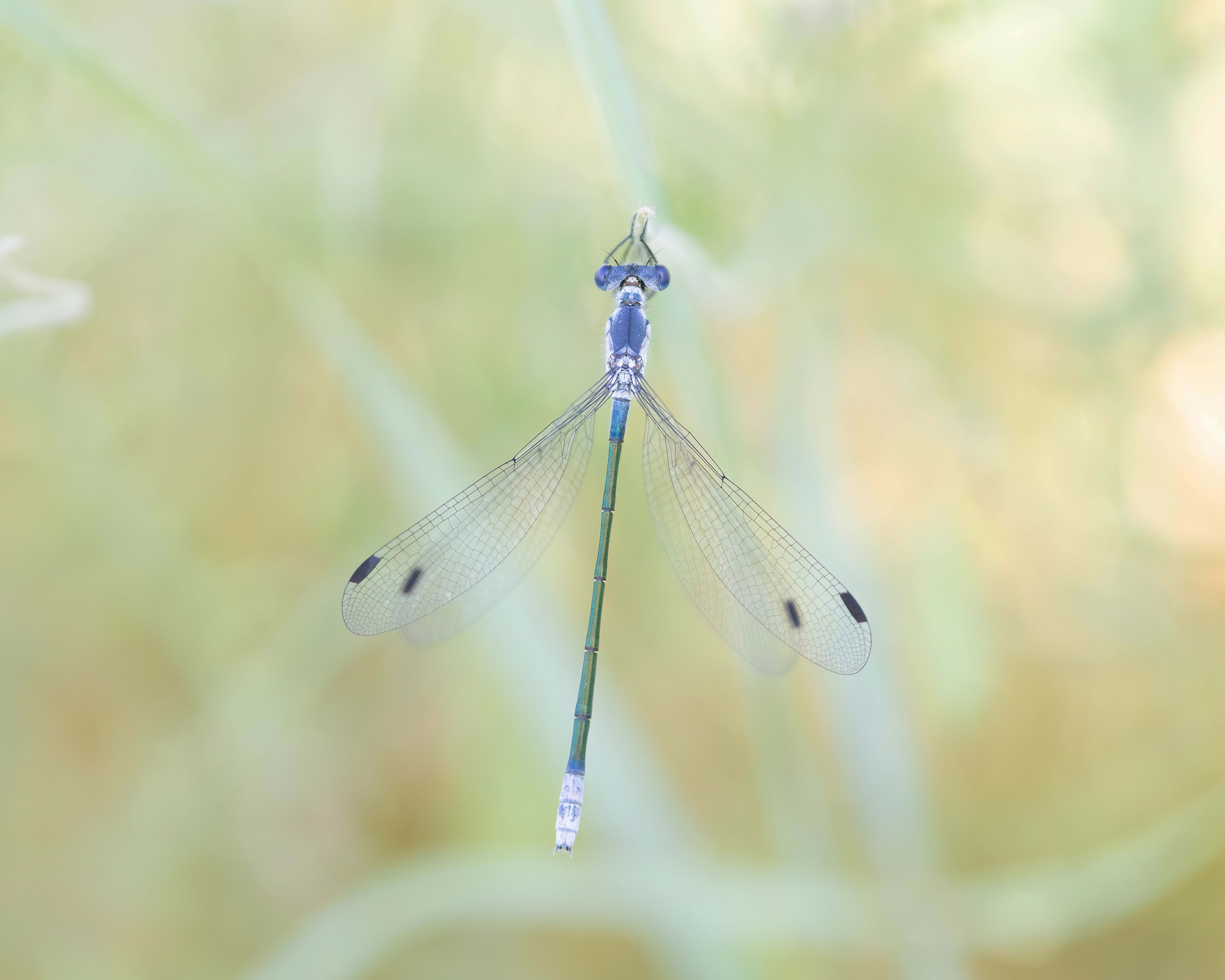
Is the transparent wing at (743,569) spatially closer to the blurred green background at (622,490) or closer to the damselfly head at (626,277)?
the blurred green background at (622,490)

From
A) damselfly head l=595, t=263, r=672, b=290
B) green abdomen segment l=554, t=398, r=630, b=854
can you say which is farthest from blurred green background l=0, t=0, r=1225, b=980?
damselfly head l=595, t=263, r=672, b=290

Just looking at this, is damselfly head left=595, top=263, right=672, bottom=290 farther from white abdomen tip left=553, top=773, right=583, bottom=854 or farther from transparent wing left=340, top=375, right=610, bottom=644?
white abdomen tip left=553, top=773, right=583, bottom=854

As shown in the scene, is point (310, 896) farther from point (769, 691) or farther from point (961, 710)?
point (961, 710)

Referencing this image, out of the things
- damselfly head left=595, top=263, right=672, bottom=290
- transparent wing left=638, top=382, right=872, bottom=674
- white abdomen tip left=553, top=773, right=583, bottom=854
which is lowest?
white abdomen tip left=553, top=773, right=583, bottom=854

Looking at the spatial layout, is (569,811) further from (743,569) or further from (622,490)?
(622,490)

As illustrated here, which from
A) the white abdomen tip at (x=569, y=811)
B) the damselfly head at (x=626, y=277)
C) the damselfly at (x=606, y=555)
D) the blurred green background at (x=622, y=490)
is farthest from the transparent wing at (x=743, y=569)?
the white abdomen tip at (x=569, y=811)

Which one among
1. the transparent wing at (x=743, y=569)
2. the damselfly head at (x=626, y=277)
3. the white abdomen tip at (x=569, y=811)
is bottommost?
the white abdomen tip at (x=569, y=811)

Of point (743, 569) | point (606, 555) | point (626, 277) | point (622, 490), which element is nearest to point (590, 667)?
point (606, 555)
